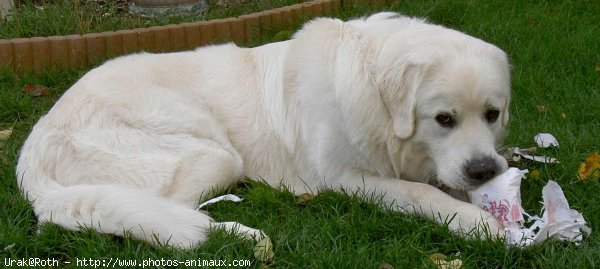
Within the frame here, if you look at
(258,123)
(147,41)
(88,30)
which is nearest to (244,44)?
(147,41)

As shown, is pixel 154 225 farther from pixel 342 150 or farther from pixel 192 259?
pixel 342 150

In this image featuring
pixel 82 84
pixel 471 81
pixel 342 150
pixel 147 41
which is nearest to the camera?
pixel 471 81

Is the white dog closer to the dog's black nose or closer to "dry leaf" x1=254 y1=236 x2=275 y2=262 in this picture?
the dog's black nose

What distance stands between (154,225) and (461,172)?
1.43 meters

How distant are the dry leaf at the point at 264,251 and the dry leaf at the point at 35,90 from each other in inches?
118

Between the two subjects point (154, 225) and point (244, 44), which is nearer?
point (154, 225)

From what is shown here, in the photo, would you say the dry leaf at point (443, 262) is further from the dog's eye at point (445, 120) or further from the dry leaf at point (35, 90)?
the dry leaf at point (35, 90)

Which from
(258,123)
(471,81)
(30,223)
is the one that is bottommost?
(30,223)

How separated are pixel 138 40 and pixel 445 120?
11.8 feet

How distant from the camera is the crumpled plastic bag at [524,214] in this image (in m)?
3.38

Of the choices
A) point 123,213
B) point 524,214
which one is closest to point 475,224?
point 524,214

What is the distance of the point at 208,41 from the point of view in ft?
21.9

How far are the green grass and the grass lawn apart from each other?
0.79 metres

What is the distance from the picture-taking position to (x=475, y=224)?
11.4 feet
